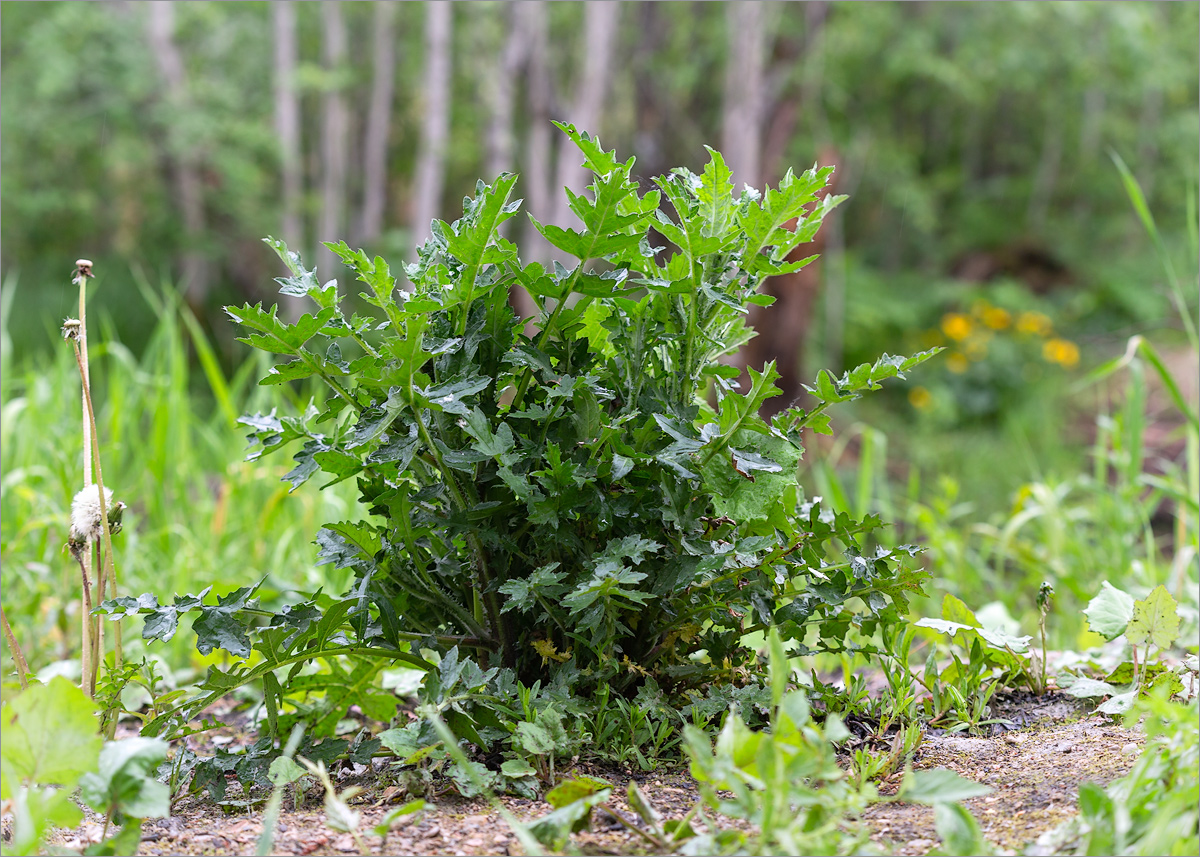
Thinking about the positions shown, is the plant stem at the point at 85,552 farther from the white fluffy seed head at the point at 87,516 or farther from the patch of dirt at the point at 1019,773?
the patch of dirt at the point at 1019,773

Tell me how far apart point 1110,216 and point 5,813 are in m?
18.7

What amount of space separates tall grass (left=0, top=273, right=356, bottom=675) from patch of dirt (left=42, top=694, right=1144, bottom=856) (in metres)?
0.98

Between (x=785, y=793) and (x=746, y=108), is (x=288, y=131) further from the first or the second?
(x=785, y=793)

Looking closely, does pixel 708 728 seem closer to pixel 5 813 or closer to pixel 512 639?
pixel 512 639

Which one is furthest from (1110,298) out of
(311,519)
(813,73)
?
(311,519)

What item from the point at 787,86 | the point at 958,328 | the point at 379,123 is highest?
the point at 379,123

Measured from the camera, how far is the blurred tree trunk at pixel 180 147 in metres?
11.4

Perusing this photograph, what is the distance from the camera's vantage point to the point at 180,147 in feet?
36.9

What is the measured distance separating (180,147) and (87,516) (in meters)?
11.5

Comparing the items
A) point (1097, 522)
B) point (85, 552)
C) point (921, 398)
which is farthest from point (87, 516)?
point (921, 398)

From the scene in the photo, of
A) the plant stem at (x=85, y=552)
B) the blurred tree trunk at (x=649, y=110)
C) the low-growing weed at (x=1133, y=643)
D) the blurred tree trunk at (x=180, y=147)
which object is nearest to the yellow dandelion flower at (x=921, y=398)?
the blurred tree trunk at (x=649, y=110)

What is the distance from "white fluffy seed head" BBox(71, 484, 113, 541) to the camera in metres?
1.08

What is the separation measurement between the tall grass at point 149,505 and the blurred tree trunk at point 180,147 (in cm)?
899

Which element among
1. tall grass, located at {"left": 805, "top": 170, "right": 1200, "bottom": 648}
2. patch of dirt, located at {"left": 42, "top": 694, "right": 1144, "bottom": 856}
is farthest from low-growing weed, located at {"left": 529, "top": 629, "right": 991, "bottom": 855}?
tall grass, located at {"left": 805, "top": 170, "right": 1200, "bottom": 648}
